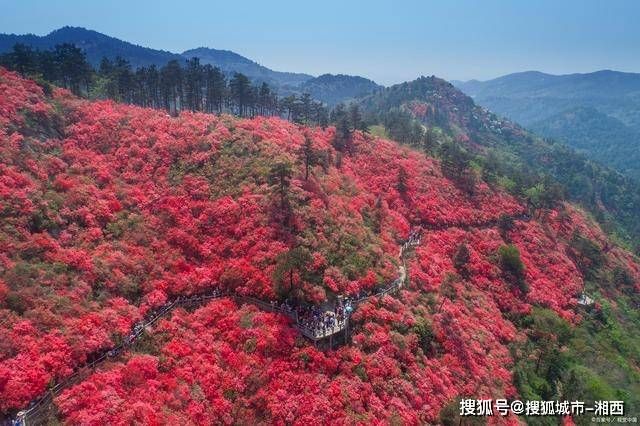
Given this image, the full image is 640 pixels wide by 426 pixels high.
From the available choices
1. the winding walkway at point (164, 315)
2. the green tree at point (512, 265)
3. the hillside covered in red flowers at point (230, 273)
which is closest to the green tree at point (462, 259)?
the hillside covered in red flowers at point (230, 273)

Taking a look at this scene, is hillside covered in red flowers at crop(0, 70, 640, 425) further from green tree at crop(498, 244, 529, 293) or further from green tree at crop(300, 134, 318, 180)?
green tree at crop(498, 244, 529, 293)

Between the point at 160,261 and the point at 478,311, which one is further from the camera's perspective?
the point at 478,311

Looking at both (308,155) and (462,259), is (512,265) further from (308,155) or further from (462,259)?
(308,155)

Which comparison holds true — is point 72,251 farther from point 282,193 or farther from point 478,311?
point 478,311

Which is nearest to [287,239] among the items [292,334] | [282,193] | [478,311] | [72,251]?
[282,193]

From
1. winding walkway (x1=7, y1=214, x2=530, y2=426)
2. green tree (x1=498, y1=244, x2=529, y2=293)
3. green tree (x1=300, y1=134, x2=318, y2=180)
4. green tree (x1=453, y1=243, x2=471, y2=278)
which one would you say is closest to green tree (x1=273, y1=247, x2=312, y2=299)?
winding walkway (x1=7, y1=214, x2=530, y2=426)

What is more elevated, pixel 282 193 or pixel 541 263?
pixel 282 193
